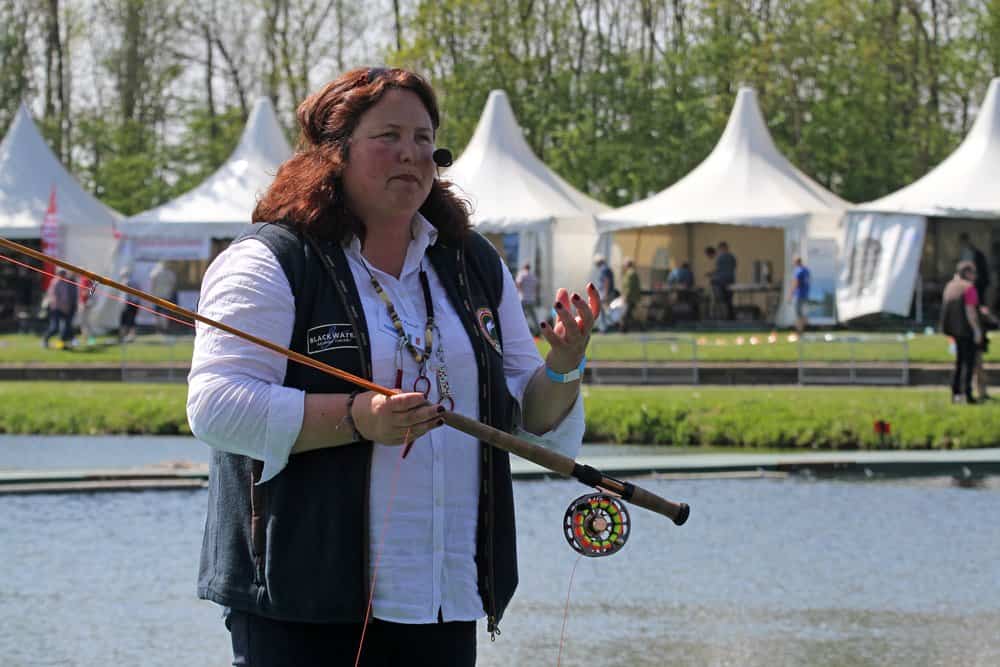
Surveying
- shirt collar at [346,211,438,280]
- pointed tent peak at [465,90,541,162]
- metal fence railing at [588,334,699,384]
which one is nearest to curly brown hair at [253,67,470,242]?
shirt collar at [346,211,438,280]

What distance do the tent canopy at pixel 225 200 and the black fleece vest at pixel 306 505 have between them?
28954 mm

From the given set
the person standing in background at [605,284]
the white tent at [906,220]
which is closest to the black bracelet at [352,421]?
the person standing in background at [605,284]

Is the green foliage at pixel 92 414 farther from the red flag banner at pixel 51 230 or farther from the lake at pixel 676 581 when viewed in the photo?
the red flag banner at pixel 51 230

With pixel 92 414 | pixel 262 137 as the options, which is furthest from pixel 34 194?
pixel 92 414

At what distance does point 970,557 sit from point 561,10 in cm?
3941

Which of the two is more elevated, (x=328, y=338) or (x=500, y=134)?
(x=500, y=134)

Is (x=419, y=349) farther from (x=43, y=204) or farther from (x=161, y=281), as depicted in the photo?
(x=43, y=204)

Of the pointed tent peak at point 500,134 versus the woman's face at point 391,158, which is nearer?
the woman's face at point 391,158

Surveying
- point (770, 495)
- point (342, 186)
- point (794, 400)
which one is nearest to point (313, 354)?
point (342, 186)

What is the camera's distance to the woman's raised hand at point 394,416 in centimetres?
317

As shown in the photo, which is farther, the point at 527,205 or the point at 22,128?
the point at 22,128

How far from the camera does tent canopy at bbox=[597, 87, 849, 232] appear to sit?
3186 cm

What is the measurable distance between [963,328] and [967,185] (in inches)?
538

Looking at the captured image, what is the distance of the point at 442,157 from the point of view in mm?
3572
